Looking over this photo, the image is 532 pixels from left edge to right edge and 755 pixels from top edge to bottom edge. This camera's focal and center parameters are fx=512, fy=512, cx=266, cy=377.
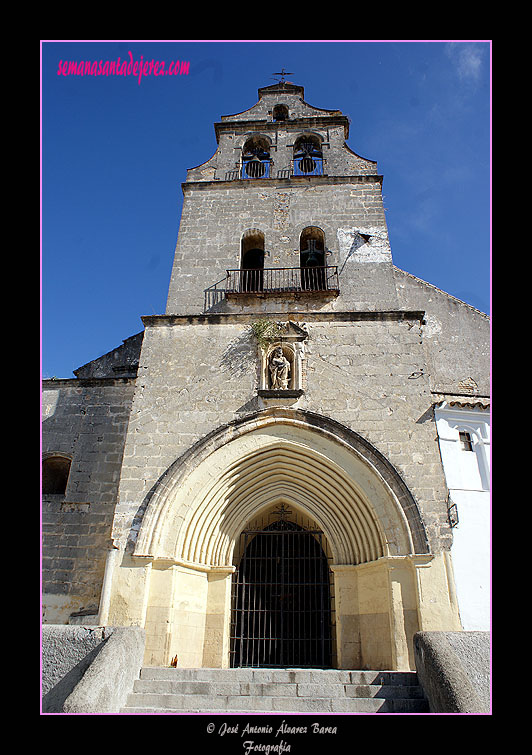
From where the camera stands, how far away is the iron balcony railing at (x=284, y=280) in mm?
9914

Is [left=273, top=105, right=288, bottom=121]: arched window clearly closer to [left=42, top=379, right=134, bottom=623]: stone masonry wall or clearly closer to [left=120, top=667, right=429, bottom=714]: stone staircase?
[left=42, top=379, right=134, bottom=623]: stone masonry wall

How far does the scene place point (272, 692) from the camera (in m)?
5.43

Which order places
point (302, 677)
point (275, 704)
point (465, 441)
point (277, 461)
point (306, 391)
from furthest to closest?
point (465, 441) < point (306, 391) < point (277, 461) < point (302, 677) < point (275, 704)

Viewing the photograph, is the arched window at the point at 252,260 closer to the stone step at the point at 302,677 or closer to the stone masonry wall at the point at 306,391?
the stone masonry wall at the point at 306,391

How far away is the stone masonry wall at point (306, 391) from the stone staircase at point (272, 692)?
2205mm

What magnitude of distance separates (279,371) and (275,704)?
4.85 m

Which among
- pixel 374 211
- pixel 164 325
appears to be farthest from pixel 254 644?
pixel 374 211

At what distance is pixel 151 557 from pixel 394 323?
18.3 ft

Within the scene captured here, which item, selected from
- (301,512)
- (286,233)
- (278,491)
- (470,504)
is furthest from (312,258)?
(470,504)

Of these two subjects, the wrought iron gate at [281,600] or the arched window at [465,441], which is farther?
the arched window at [465,441]

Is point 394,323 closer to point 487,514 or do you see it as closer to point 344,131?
point 487,514

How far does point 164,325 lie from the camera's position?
31.1 ft

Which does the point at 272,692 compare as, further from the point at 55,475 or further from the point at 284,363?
the point at 55,475

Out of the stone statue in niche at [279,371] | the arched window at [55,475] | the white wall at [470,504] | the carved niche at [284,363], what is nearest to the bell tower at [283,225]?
the carved niche at [284,363]
